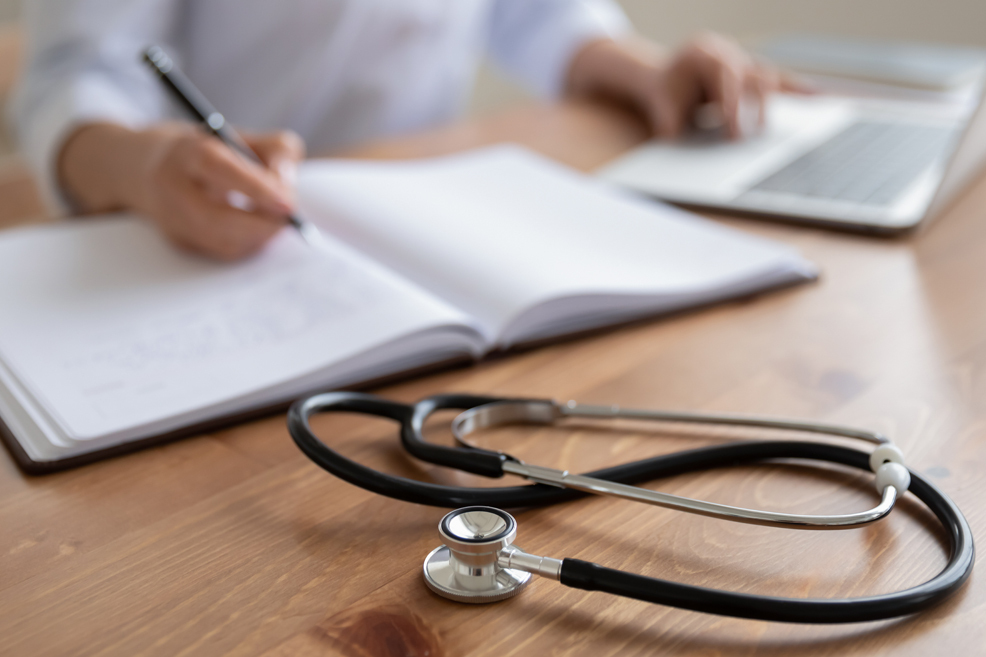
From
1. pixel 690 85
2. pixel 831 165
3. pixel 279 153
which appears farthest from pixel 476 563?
pixel 690 85

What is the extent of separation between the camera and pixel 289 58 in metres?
1.16

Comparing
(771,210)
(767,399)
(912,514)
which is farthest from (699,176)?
(912,514)

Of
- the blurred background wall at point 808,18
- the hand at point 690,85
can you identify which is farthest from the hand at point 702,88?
the blurred background wall at point 808,18

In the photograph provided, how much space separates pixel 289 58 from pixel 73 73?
32 cm

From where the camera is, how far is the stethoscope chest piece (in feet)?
1.11

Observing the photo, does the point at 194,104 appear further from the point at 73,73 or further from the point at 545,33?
the point at 545,33

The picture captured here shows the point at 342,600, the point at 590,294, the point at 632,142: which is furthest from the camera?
the point at 632,142

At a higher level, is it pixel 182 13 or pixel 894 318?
pixel 182 13

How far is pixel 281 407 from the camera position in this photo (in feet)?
1.66

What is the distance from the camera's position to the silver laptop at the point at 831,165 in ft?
2.61

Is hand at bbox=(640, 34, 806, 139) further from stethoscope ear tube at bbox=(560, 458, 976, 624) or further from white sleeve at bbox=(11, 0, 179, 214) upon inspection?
stethoscope ear tube at bbox=(560, 458, 976, 624)

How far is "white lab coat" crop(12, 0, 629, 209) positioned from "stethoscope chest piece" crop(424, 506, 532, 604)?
684 mm

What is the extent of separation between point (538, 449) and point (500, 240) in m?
0.25

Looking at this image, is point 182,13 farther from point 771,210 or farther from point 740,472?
point 740,472
